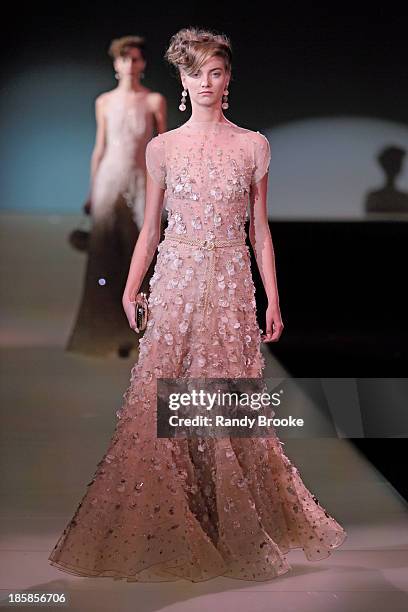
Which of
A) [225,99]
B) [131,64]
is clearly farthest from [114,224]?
[225,99]

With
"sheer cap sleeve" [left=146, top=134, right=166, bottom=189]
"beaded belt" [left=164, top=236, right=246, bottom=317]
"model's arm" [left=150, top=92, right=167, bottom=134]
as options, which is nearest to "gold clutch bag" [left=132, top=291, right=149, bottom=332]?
"beaded belt" [left=164, top=236, right=246, bottom=317]

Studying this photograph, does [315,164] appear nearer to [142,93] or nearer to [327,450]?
[142,93]

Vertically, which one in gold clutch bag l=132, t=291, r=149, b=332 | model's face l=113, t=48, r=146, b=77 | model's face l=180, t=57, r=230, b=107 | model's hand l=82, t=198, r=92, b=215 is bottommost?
gold clutch bag l=132, t=291, r=149, b=332

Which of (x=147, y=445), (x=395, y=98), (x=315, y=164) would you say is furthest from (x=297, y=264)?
(x=147, y=445)

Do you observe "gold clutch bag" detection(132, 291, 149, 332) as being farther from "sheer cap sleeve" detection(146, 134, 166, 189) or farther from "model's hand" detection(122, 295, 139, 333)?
"sheer cap sleeve" detection(146, 134, 166, 189)

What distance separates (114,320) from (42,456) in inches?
24.7

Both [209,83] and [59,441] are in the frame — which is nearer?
[209,83]

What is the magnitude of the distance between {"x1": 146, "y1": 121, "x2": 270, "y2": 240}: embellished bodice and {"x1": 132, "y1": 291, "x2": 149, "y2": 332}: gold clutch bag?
23 centimetres

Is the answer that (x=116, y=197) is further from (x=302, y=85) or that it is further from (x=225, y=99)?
(x=302, y=85)

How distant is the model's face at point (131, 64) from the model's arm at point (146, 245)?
443 mm

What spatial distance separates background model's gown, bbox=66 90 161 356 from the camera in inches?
173

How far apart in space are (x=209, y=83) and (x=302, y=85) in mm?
497

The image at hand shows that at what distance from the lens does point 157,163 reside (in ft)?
13.4

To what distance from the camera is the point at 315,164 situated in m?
4.52
